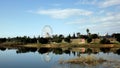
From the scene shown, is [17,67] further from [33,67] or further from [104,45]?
[104,45]

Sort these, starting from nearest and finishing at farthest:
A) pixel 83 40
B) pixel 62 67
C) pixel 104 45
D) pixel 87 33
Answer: pixel 62 67, pixel 104 45, pixel 83 40, pixel 87 33

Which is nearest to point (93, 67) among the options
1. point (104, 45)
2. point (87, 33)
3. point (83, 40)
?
point (104, 45)

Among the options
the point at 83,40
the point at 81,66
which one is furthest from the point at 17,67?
the point at 83,40

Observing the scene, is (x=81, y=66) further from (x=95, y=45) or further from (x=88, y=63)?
(x=95, y=45)

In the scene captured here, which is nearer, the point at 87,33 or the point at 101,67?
the point at 101,67

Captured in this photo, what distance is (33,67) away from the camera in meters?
51.7

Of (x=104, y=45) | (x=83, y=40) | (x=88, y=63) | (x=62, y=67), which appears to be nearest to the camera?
(x=62, y=67)

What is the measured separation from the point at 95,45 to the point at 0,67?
9153cm

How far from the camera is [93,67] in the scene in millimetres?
43688

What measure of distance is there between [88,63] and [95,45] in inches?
3573

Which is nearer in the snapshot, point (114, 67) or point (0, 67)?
point (114, 67)

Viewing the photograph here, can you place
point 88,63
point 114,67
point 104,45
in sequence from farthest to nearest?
point 104,45 → point 88,63 → point 114,67

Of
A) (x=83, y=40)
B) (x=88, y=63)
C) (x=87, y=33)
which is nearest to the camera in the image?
(x=88, y=63)

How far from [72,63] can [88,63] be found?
3192 millimetres
